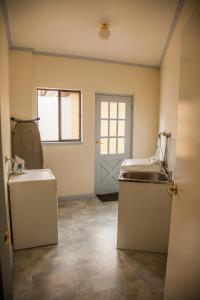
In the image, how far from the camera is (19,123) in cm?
321

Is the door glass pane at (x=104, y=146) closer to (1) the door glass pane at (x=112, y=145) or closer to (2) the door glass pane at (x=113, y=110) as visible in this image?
(1) the door glass pane at (x=112, y=145)

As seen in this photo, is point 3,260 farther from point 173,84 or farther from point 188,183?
point 173,84

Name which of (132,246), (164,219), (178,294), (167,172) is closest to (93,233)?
(132,246)

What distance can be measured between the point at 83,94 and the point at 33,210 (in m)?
2.14

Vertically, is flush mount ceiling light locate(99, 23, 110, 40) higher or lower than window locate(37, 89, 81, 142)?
higher

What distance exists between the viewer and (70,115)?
378cm

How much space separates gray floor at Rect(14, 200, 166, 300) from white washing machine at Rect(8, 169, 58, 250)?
0.39 ft

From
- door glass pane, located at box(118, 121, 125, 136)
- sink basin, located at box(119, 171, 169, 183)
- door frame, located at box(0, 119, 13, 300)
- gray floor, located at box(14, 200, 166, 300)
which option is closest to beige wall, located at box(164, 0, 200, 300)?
gray floor, located at box(14, 200, 166, 300)

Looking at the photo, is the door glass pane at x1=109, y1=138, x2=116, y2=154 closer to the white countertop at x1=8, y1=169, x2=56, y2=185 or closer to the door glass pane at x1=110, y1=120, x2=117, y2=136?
the door glass pane at x1=110, y1=120, x2=117, y2=136

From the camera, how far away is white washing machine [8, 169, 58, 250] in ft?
7.60

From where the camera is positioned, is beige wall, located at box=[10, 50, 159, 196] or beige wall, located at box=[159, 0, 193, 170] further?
beige wall, located at box=[10, 50, 159, 196]

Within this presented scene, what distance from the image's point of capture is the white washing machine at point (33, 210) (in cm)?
232

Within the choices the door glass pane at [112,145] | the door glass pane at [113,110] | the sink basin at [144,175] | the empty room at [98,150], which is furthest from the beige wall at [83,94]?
the sink basin at [144,175]

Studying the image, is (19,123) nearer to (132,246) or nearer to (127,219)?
(127,219)
